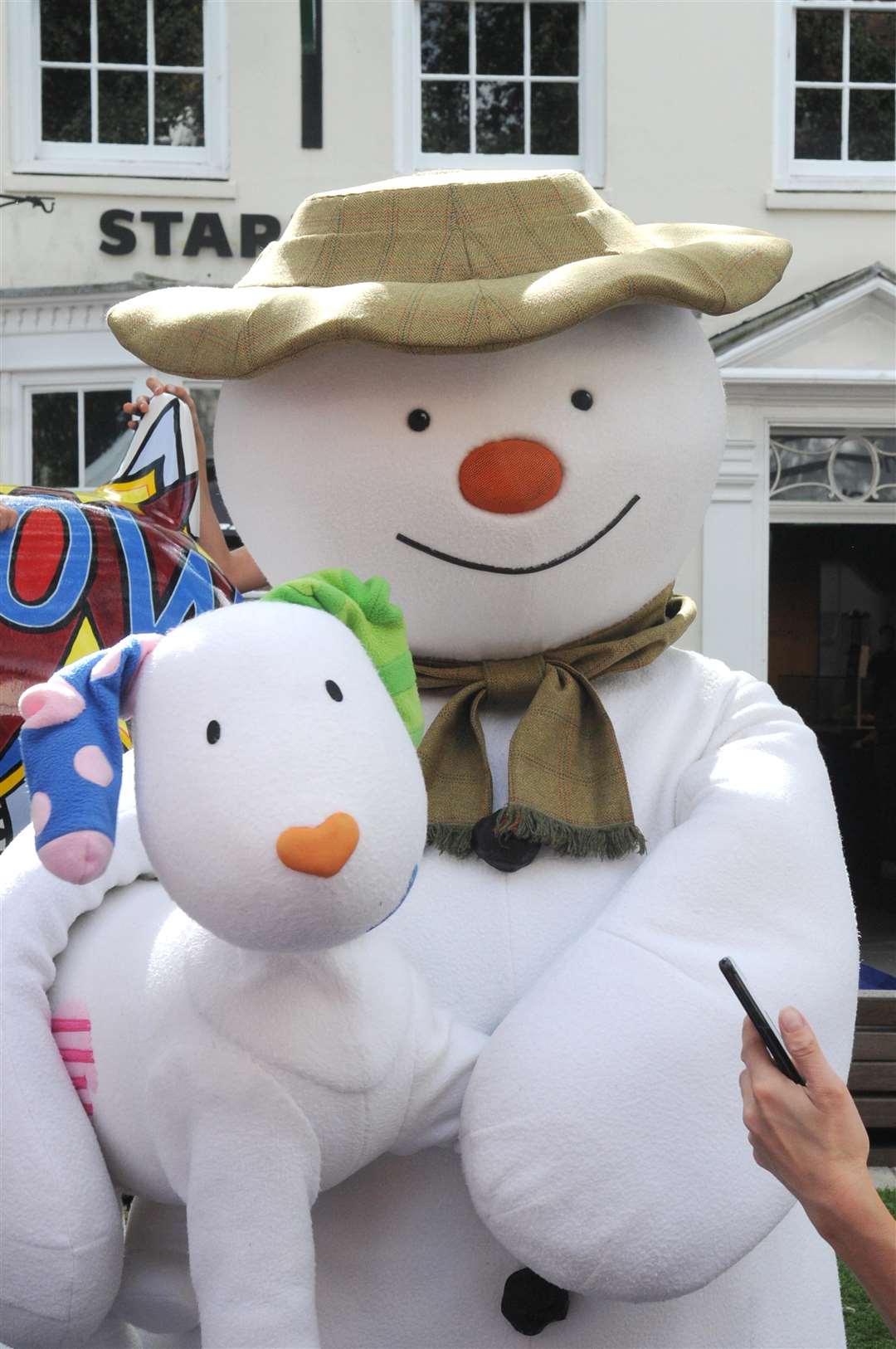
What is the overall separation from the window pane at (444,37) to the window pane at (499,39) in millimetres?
79

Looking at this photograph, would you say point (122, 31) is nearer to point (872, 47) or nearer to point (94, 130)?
point (94, 130)

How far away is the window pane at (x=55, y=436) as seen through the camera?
812cm

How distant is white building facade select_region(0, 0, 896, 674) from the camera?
313 inches

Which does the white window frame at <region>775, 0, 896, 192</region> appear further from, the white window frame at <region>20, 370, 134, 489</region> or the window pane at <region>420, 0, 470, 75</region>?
the white window frame at <region>20, 370, 134, 489</region>

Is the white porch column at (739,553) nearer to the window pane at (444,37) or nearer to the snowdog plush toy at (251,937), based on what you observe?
the window pane at (444,37)

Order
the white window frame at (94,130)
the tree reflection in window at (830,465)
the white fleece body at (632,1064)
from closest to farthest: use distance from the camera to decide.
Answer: the white fleece body at (632,1064), the white window frame at (94,130), the tree reflection in window at (830,465)

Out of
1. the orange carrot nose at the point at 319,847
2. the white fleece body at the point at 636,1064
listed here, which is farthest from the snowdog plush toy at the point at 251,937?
the white fleece body at the point at 636,1064

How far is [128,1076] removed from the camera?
5.43ft

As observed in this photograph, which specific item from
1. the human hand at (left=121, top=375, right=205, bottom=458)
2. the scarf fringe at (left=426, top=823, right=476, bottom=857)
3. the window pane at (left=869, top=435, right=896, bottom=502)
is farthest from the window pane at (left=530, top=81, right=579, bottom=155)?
the scarf fringe at (left=426, top=823, right=476, bottom=857)

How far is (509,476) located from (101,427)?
6.57m

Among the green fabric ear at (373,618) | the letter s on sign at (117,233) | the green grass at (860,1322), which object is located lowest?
the green grass at (860,1322)

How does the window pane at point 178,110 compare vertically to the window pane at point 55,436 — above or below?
above

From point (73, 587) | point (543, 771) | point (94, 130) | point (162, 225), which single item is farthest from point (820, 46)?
point (543, 771)

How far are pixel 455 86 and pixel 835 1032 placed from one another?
7.19m
